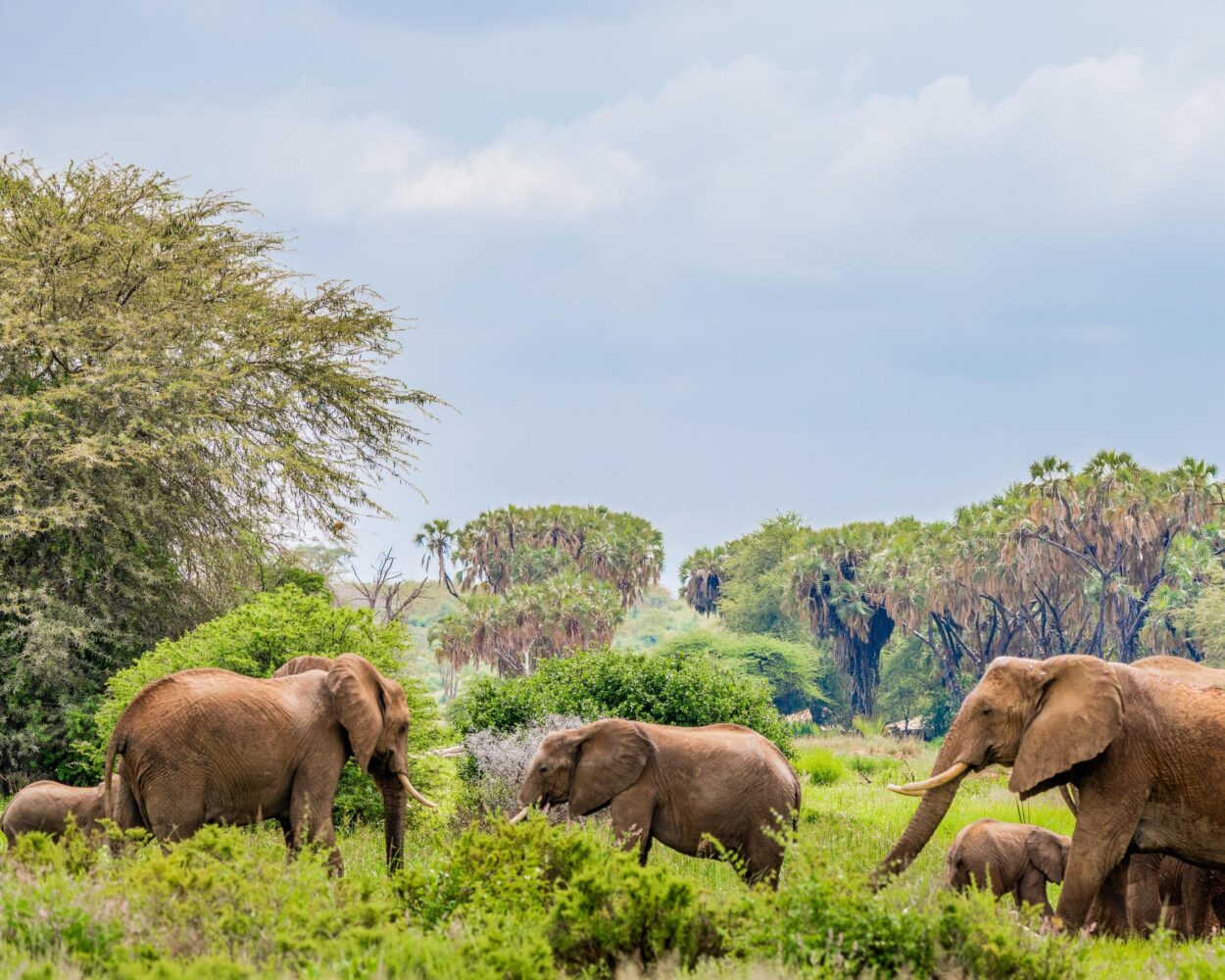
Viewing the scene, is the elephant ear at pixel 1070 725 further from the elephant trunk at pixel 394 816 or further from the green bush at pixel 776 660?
the green bush at pixel 776 660

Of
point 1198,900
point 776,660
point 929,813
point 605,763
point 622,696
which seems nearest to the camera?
point 929,813

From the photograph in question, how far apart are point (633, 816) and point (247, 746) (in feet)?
9.41

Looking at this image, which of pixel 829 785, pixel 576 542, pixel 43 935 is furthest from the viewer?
pixel 576 542

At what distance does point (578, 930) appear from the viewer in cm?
686

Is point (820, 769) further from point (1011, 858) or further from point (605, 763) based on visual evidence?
point (605, 763)

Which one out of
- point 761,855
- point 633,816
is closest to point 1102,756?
→ point 761,855

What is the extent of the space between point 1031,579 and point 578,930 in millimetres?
49712

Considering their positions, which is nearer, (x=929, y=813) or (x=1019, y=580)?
(x=929, y=813)

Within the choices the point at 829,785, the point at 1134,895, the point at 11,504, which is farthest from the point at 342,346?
the point at 1134,895

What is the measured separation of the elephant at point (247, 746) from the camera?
969cm

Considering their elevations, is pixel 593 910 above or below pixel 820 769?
above

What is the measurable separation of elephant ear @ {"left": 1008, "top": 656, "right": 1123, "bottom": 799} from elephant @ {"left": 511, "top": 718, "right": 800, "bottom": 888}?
85.1 inches

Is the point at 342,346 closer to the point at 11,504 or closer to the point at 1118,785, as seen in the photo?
the point at 11,504

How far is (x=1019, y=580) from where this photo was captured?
53.8 m
